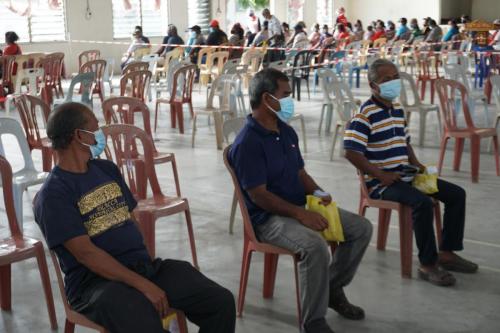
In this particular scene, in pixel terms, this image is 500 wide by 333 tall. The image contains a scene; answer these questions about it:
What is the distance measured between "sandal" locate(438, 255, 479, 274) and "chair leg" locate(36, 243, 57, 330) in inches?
77.4

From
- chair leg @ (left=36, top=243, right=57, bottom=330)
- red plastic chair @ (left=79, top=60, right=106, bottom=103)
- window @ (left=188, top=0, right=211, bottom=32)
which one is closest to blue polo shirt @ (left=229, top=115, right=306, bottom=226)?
chair leg @ (left=36, top=243, right=57, bottom=330)

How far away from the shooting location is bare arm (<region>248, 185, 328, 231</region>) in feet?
10.1

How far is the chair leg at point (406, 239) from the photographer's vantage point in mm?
3666

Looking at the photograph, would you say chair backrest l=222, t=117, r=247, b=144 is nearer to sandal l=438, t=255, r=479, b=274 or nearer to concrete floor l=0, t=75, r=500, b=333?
concrete floor l=0, t=75, r=500, b=333

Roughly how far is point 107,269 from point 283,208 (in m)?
0.93

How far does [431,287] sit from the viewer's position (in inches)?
141

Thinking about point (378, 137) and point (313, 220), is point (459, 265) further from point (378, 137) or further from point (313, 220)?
point (313, 220)

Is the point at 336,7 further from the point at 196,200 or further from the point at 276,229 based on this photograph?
the point at 276,229

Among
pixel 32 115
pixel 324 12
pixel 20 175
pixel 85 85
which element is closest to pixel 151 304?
pixel 20 175

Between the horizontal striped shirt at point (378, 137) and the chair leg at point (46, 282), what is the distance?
1591mm

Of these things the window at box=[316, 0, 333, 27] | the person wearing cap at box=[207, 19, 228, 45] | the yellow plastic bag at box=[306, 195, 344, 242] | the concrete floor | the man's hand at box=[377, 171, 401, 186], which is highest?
the window at box=[316, 0, 333, 27]

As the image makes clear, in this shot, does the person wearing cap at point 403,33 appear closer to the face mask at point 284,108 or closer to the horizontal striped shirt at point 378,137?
the horizontal striped shirt at point 378,137

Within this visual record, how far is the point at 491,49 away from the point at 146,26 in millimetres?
8500

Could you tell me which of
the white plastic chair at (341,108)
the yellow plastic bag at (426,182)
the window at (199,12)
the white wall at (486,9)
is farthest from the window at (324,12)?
the yellow plastic bag at (426,182)
